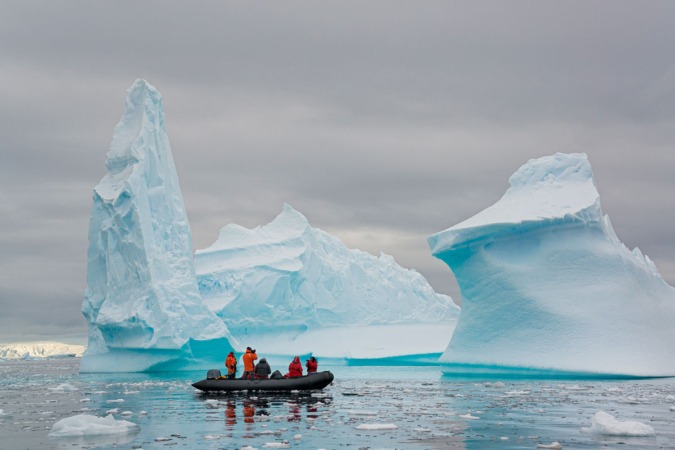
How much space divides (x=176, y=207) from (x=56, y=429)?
2700 centimetres

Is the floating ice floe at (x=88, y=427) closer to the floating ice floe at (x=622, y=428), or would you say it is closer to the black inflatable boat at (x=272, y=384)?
the floating ice floe at (x=622, y=428)

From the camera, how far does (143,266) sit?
35.6 metres

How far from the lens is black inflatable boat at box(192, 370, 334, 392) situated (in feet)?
71.7

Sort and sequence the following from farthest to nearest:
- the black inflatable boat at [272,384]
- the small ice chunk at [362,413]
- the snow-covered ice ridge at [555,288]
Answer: the snow-covered ice ridge at [555,288] < the black inflatable boat at [272,384] < the small ice chunk at [362,413]

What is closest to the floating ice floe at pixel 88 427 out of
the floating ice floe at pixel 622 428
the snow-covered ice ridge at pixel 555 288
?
the floating ice floe at pixel 622 428

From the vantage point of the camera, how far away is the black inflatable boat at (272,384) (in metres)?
21.9

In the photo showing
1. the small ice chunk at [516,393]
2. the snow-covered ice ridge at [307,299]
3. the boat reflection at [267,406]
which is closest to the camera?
the boat reflection at [267,406]

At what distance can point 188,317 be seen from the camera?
3666 centimetres

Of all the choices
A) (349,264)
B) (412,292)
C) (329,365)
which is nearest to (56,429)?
(329,365)

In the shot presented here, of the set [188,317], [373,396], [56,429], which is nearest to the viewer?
[56,429]

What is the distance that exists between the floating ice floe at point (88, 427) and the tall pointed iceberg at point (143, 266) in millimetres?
21576

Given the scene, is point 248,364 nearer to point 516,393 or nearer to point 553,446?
point 516,393

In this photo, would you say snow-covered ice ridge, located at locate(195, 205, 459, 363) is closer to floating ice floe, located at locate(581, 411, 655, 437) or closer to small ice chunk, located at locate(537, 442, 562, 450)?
floating ice floe, located at locate(581, 411, 655, 437)

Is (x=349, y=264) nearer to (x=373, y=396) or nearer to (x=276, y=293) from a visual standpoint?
(x=276, y=293)
